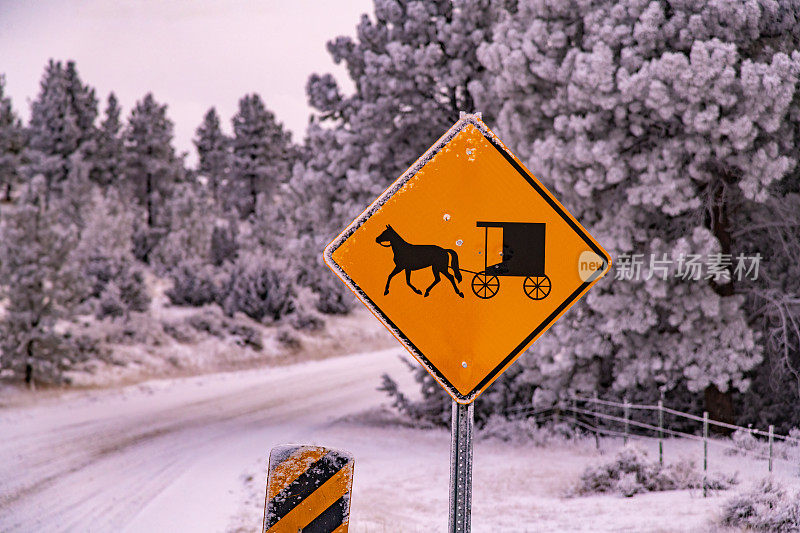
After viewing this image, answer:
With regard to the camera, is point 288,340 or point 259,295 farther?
point 259,295

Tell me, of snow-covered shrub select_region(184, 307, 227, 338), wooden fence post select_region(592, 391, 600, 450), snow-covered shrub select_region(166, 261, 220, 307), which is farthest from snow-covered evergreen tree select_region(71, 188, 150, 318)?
wooden fence post select_region(592, 391, 600, 450)

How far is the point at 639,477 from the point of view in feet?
25.6

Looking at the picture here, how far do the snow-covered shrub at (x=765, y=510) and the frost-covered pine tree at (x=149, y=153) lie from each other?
3547 cm

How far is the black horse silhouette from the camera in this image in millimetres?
2967

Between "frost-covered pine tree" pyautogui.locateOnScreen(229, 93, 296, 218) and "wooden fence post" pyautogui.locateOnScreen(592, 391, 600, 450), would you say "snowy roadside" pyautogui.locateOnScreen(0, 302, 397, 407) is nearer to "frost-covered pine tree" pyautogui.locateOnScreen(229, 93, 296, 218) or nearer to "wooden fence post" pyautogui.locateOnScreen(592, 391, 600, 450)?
"wooden fence post" pyautogui.locateOnScreen(592, 391, 600, 450)

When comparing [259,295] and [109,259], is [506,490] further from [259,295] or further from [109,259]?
[109,259]

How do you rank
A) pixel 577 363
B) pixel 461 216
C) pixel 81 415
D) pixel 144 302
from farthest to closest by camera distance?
pixel 144 302 < pixel 81 415 < pixel 577 363 < pixel 461 216

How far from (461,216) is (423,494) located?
17.7 ft

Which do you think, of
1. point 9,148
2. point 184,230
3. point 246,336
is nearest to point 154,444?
point 246,336

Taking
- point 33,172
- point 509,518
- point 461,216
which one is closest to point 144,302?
point 509,518

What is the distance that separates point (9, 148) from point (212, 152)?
1063 centimetres

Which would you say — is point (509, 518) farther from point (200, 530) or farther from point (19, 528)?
point (19, 528)

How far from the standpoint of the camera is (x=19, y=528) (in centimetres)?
686

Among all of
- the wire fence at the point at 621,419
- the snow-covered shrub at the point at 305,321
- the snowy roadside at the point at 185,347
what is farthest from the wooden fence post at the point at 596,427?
the snow-covered shrub at the point at 305,321
